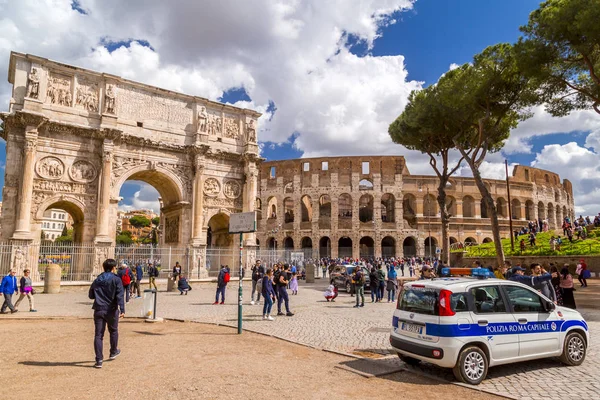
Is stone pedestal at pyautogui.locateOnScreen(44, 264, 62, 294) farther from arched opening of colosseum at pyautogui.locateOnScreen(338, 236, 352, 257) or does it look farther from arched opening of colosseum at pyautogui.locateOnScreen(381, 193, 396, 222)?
arched opening of colosseum at pyautogui.locateOnScreen(381, 193, 396, 222)

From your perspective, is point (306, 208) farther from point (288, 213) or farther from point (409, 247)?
point (409, 247)

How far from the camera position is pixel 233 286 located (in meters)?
20.9

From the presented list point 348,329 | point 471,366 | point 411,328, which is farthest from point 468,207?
point 471,366

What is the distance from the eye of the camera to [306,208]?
5009cm

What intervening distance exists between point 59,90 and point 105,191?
5.38 m

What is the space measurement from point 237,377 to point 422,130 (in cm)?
2048

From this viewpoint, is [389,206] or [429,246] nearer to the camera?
[429,246]

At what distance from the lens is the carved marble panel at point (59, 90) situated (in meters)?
19.2

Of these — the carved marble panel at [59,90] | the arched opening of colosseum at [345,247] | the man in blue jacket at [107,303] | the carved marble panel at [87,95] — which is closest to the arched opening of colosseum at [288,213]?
the arched opening of colosseum at [345,247]

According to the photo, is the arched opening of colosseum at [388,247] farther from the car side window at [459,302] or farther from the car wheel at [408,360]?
the car side window at [459,302]

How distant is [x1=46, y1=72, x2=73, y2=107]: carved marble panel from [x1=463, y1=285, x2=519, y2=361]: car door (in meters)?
20.7

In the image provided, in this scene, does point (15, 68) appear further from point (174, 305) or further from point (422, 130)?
point (422, 130)

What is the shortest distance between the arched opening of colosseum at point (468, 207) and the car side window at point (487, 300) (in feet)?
152

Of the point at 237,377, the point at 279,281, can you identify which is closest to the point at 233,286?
the point at 279,281
